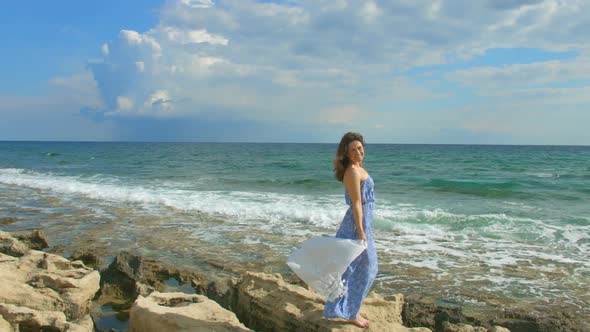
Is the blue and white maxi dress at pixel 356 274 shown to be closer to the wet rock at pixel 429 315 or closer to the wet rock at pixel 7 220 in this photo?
the wet rock at pixel 429 315

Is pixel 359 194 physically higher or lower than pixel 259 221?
higher

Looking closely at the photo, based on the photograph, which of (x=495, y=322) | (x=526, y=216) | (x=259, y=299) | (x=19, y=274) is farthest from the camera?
(x=526, y=216)

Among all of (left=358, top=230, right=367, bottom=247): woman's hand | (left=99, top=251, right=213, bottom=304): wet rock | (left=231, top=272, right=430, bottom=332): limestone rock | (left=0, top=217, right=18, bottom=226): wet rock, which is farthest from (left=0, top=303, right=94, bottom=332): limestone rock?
(left=0, top=217, right=18, bottom=226): wet rock

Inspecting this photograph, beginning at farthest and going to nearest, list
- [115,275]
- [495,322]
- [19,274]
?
1. [115,275]
2. [19,274]
3. [495,322]

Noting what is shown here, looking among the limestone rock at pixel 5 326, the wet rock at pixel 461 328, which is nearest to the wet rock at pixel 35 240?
the limestone rock at pixel 5 326

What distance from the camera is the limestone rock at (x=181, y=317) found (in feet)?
13.4

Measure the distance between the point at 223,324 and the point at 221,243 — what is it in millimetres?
4847

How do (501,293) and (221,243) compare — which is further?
(221,243)

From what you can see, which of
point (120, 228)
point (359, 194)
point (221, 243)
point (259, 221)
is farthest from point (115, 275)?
point (259, 221)

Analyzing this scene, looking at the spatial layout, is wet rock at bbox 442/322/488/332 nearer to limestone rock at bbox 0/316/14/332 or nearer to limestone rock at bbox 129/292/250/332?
limestone rock at bbox 129/292/250/332

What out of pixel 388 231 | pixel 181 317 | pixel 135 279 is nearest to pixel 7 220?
pixel 135 279

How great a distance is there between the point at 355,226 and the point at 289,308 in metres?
1.10

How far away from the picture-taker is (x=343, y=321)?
405 cm

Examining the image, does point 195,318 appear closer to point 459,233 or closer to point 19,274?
point 19,274
